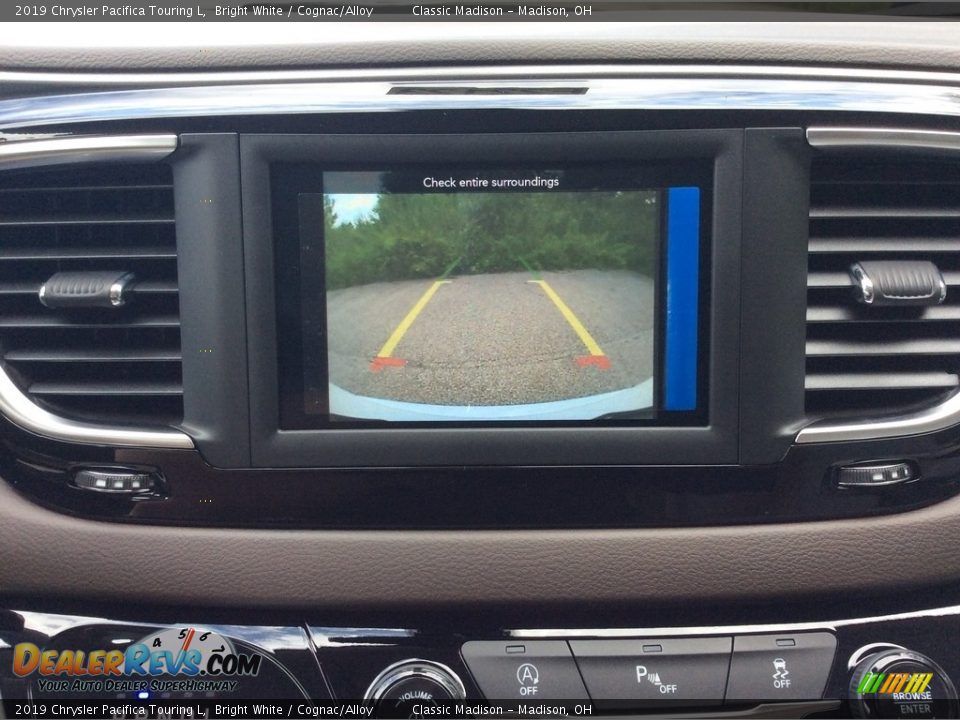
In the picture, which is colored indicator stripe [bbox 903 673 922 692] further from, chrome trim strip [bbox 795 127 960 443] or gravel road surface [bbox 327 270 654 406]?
gravel road surface [bbox 327 270 654 406]

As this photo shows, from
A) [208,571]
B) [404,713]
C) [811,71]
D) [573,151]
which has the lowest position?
[404,713]

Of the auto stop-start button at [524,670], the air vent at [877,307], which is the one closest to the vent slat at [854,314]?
the air vent at [877,307]

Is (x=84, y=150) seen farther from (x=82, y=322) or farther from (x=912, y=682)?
(x=912, y=682)

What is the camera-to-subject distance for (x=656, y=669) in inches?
59.7

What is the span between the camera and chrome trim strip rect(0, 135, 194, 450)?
1469 mm

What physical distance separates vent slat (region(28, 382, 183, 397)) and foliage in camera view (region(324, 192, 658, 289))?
427 mm

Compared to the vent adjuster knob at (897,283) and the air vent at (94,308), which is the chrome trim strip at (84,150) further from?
the vent adjuster knob at (897,283)

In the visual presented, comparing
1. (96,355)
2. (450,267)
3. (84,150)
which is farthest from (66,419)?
(450,267)

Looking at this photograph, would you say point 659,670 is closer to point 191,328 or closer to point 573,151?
point 573,151

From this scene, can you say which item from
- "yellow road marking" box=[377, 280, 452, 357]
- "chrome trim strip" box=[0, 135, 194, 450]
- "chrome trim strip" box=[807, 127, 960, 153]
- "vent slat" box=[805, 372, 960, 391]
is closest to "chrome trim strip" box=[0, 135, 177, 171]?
"chrome trim strip" box=[0, 135, 194, 450]

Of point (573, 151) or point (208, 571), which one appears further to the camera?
point (208, 571)

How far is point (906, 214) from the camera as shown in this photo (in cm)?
152

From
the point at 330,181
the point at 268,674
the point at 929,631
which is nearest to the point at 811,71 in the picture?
the point at 330,181

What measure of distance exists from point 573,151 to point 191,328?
2.41 ft
